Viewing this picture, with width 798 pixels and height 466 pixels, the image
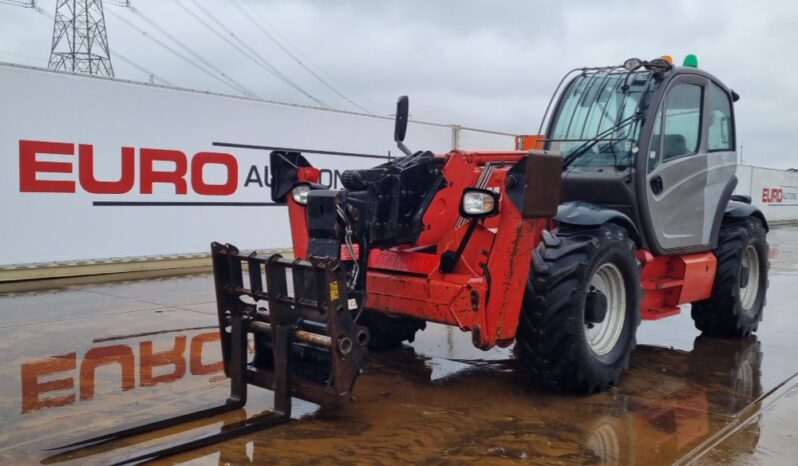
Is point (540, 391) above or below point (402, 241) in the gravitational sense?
below

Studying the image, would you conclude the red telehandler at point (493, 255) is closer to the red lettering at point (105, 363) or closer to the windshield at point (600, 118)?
the windshield at point (600, 118)

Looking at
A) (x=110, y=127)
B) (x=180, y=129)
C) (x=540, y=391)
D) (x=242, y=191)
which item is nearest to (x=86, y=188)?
(x=110, y=127)

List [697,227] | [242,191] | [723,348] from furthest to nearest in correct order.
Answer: [242,191] → [723,348] → [697,227]

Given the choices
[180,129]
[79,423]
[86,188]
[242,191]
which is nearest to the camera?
[79,423]

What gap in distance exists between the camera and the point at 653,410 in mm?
4875

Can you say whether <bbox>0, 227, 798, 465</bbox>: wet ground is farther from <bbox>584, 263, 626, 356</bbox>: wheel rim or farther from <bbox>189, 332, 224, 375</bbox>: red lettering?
<bbox>584, 263, 626, 356</bbox>: wheel rim

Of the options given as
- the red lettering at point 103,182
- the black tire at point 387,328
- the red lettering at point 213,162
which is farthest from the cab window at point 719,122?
the red lettering at point 103,182

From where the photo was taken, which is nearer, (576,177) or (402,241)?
(402,241)

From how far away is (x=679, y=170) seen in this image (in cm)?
610

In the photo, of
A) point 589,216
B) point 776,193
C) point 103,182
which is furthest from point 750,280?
point 776,193

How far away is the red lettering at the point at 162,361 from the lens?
5324 millimetres

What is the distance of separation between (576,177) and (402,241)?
1.77 m

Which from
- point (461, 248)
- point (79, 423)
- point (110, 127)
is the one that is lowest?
point (79, 423)

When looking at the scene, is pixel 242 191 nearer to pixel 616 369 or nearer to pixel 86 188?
pixel 86 188
